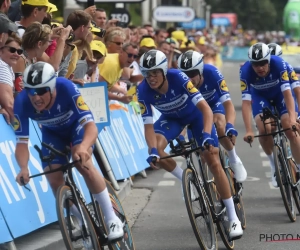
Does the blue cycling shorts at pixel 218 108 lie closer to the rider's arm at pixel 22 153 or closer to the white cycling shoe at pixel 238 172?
the white cycling shoe at pixel 238 172

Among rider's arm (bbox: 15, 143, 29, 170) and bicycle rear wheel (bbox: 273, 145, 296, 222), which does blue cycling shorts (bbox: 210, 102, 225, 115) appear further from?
rider's arm (bbox: 15, 143, 29, 170)

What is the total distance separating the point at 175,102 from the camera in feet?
29.8

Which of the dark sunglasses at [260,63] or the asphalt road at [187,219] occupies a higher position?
the dark sunglasses at [260,63]

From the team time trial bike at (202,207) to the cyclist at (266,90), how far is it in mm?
1476

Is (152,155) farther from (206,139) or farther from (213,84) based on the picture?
(213,84)

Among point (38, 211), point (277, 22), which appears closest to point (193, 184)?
point (38, 211)

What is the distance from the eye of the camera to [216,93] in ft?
33.9

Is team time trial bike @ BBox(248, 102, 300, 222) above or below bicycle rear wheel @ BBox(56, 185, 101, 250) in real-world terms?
below

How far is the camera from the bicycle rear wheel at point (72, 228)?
685 cm

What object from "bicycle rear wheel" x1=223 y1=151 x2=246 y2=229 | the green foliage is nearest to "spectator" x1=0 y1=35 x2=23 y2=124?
"bicycle rear wheel" x1=223 y1=151 x2=246 y2=229

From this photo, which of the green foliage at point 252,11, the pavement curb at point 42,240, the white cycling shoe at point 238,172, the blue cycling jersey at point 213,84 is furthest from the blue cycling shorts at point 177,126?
the green foliage at point 252,11

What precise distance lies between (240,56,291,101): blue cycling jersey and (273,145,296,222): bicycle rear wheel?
0.75 metres

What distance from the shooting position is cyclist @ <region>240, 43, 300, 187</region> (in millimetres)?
10688

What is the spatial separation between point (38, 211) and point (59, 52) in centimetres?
167
